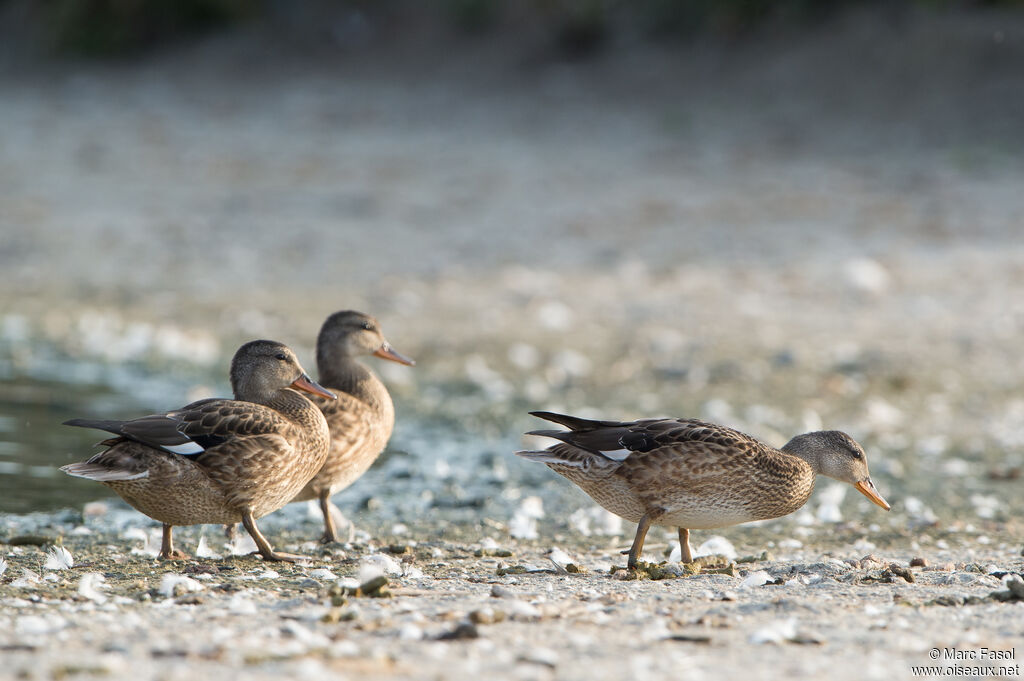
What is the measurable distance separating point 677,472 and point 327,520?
1.61 metres

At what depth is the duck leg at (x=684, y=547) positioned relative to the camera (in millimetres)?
5617

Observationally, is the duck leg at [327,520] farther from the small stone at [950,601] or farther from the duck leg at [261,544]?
the small stone at [950,601]

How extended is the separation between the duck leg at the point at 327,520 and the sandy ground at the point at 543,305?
0.53 feet

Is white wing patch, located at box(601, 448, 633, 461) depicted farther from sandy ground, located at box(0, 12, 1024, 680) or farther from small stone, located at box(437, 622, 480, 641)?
small stone, located at box(437, 622, 480, 641)

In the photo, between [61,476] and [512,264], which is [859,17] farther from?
[61,476]

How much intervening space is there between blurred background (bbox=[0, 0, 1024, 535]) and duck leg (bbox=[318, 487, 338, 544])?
757mm

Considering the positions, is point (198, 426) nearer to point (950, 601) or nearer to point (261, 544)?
point (261, 544)

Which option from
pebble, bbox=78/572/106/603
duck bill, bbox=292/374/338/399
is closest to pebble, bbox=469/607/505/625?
pebble, bbox=78/572/106/603

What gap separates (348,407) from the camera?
6.23 m

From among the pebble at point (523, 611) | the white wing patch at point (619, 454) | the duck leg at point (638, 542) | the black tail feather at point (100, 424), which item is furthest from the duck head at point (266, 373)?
the pebble at point (523, 611)

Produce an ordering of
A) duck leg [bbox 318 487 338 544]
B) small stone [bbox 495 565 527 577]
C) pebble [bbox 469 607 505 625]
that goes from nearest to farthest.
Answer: pebble [bbox 469 607 505 625] → small stone [bbox 495 565 527 577] → duck leg [bbox 318 487 338 544]

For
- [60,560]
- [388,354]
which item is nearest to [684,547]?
[388,354]

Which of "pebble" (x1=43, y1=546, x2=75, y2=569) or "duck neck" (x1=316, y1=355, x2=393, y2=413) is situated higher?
"duck neck" (x1=316, y1=355, x2=393, y2=413)

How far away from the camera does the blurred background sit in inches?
343
